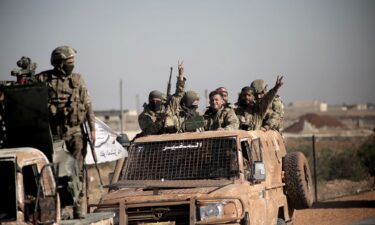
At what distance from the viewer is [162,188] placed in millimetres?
11578

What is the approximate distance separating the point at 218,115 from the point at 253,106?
2.23m

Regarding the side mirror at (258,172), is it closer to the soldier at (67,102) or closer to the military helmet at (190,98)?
the soldier at (67,102)

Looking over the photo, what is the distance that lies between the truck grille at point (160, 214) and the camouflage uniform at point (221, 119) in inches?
116

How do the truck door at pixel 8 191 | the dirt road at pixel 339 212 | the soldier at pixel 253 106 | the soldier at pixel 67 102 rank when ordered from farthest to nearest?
the dirt road at pixel 339 212
the soldier at pixel 253 106
the soldier at pixel 67 102
the truck door at pixel 8 191

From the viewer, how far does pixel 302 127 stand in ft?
267

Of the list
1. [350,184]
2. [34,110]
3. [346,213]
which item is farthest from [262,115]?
[350,184]

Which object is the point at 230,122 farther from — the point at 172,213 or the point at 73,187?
the point at 73,187

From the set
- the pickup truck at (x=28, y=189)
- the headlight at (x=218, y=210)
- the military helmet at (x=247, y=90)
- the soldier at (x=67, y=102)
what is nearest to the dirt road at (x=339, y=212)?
the military helmet at (x=247, y=90)

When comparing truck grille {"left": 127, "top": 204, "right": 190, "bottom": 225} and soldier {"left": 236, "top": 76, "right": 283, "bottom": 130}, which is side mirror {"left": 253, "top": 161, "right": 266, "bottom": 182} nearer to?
truck grille {"left": 127, "top": 204, "right": 190, "bottom": 225}

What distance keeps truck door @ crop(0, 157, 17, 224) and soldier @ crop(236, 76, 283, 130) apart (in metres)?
7.55

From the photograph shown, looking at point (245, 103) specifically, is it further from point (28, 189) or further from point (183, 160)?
point (28, 189)

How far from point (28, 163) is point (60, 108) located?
1.59 meters

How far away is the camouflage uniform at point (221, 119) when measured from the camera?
13930mm

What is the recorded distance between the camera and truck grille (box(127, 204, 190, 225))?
36.2ft
